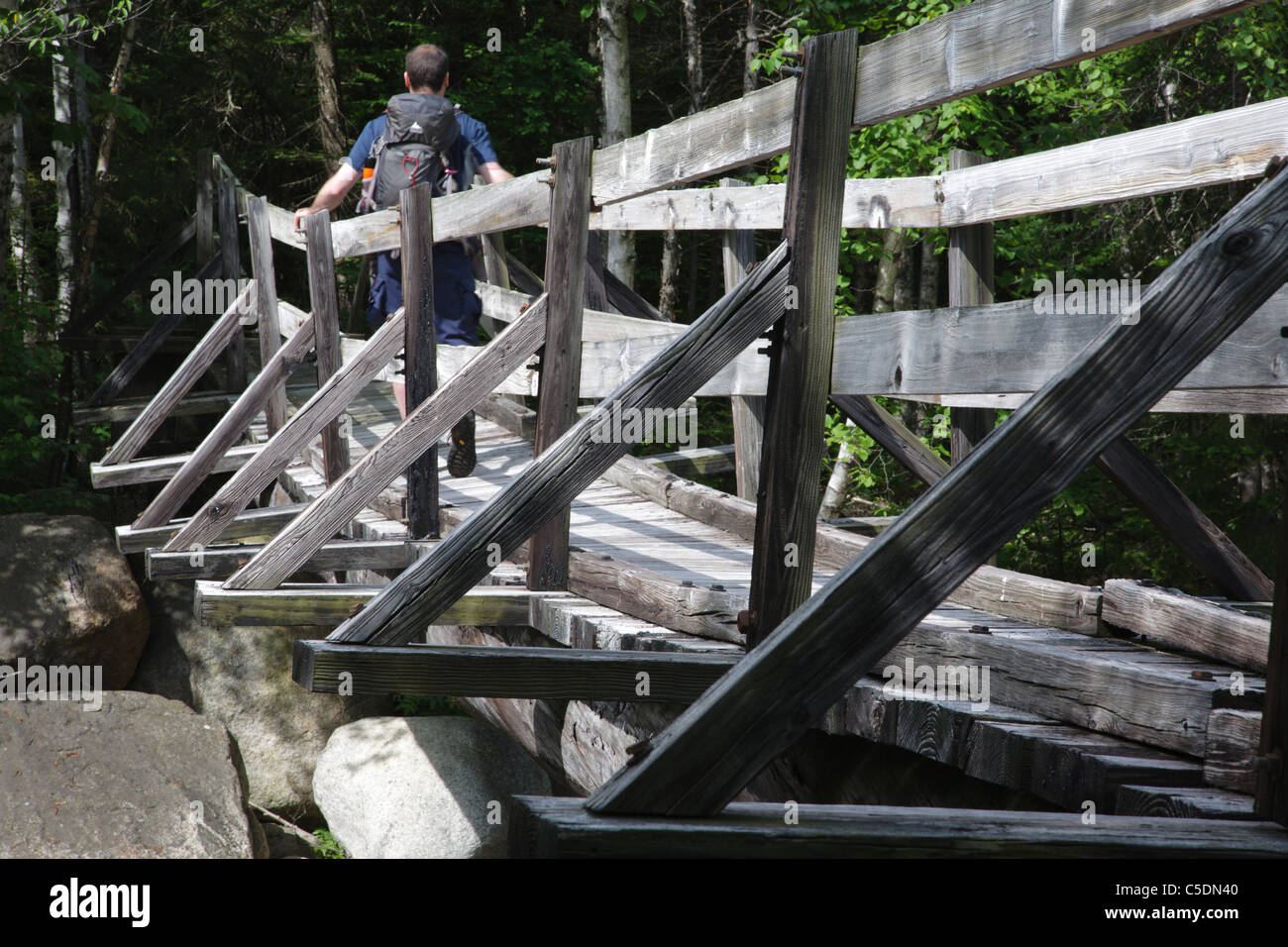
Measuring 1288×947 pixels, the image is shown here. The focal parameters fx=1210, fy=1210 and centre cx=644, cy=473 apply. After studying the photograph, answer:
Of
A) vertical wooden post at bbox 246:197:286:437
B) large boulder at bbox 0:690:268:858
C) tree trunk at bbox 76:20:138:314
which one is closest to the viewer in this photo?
large boulder at bbox 0:690:268:858

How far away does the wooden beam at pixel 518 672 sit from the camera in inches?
113

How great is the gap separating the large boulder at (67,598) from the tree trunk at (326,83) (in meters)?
5.14

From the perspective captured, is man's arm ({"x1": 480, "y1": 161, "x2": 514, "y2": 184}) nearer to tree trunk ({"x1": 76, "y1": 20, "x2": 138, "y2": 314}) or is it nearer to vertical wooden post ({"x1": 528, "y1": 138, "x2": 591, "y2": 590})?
vertical wooden post ({"x1": 528, "y1": 138, "x2": 591, "y2": 590})

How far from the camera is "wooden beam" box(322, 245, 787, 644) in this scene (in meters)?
2.83

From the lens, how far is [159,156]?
508 inches

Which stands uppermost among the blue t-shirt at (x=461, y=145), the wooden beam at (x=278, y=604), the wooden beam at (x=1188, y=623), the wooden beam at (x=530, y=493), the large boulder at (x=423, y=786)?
the blue t-shirt at (x=461, y=145)

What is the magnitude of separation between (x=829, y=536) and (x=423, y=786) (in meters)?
4.76

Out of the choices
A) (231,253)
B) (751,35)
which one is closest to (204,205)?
(231,253)

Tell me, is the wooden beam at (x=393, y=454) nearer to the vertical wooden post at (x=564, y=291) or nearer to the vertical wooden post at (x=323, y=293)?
the vertical wooden post at (x=564, y=291)

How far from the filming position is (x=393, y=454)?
4070 millimetres

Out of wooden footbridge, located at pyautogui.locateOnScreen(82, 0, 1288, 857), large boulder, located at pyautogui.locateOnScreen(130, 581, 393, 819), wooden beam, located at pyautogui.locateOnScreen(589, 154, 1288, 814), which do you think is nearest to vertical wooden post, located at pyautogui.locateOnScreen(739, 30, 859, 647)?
wooden footbridge, located at pyautogui.locateOnScreen(82, 0, 1288, 857)

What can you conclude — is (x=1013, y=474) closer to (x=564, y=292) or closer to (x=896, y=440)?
(x=564, y=292)

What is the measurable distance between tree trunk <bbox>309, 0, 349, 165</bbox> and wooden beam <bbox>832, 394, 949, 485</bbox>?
875cm

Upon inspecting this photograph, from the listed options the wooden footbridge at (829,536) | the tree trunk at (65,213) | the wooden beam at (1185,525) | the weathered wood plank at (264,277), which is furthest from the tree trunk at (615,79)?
the wooden beam at (1185,525)
